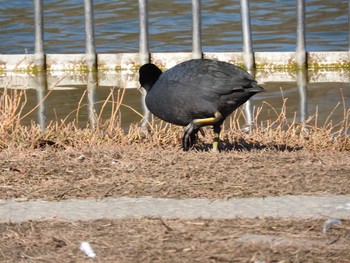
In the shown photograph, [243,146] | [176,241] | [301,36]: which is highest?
[301,36]

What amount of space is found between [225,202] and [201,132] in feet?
9.85

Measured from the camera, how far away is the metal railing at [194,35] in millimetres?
17203

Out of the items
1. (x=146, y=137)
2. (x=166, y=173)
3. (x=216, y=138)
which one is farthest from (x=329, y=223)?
(x=146, y=137)

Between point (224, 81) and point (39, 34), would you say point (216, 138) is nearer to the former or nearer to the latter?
point (224, 81)

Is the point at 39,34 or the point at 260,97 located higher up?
the point at 39,34

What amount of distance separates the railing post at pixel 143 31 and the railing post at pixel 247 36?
1674mm

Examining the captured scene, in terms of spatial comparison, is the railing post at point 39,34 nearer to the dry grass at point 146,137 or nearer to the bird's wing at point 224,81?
the dry grass at point 146,137

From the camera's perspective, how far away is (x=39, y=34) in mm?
17766

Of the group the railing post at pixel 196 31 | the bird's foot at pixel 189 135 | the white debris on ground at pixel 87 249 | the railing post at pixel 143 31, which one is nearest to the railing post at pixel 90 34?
the railing post at pixel 143 31

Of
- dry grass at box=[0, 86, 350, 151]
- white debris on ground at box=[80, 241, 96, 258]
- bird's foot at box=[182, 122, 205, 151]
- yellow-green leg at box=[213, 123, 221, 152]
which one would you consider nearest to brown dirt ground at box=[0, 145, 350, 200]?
bird's foot at box=[182, 122, 205, 151]

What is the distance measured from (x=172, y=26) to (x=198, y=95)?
49.0 ft

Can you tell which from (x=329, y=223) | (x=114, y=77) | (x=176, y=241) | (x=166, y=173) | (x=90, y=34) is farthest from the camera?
(x=90, y=34)

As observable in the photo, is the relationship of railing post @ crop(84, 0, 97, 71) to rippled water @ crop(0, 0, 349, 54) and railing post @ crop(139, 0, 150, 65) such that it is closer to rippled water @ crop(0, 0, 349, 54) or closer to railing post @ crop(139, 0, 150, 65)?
railing post @ crop(139, 0, 150, 65)

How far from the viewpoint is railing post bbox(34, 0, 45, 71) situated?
57.8 feet
